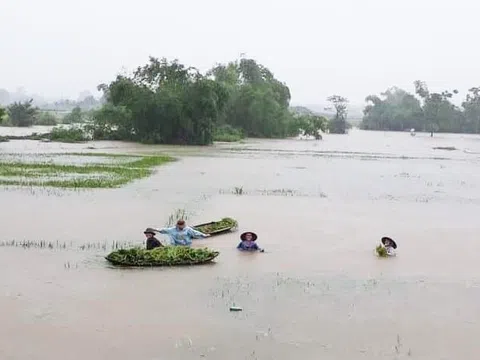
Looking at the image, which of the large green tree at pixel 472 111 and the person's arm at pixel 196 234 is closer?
the person's arm at pixel 196 234

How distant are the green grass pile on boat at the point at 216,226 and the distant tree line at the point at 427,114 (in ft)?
243

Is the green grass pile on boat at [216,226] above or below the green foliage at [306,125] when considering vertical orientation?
below

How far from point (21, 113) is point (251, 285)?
57189mm

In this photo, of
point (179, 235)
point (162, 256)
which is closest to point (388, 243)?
point (179, 235)

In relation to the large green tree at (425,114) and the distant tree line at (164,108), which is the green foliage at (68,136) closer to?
the distant tree line at (164,108)

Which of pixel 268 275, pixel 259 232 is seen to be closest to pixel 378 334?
pixel 268 275

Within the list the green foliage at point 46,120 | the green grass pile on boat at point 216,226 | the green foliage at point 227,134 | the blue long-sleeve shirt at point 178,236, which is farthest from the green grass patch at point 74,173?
the green foliage at point 46,120

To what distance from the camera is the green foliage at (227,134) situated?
4941 centimetres

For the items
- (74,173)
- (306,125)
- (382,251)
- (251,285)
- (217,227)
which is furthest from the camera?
(306,125)

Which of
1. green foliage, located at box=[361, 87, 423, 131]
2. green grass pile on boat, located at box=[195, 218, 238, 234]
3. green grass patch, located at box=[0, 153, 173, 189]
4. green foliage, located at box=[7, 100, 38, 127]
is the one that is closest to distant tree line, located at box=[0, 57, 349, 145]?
green grass patch, located at box=[0, 153, 173, 189]

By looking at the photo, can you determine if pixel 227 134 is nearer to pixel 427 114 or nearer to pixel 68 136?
pixel 68 136

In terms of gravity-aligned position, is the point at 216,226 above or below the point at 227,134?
below

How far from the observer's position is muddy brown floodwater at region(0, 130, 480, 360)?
6715 mm

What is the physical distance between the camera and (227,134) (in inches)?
2016
